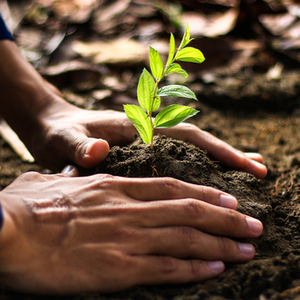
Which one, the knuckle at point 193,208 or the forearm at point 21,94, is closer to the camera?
the knuckle at point 193,208

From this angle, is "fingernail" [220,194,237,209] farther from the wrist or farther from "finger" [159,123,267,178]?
the wrist

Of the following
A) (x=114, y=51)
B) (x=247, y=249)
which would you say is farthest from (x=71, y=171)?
(x=114, y=51)

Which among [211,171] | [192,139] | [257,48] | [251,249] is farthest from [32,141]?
[257,48]

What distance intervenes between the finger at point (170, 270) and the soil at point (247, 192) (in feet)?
0.09

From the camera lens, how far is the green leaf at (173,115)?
1241mm

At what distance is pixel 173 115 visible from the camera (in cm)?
126

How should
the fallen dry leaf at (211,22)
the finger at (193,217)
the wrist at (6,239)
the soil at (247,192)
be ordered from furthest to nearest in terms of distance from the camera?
the fallen dry leaf at (211,22)
the finger at (193,217)
the soil at (247,192)
the wrist at (6,239)

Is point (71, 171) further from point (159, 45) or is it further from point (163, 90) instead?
point (159, 45)

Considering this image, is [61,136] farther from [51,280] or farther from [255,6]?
[255,6]

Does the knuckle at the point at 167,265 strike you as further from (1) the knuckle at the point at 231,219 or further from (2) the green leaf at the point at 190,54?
(2) the green leaf at the point at 190,54

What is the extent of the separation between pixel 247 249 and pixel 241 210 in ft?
0.66

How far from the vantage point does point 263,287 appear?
0.98m

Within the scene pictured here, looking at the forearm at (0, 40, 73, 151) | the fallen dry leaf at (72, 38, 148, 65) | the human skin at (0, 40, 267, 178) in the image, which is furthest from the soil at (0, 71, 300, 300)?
the fallen dry leaf at (72, 38, 148, 65)

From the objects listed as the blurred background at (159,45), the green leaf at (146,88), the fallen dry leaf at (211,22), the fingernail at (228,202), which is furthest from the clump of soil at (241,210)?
the fallen dry leaf at (211,22)
